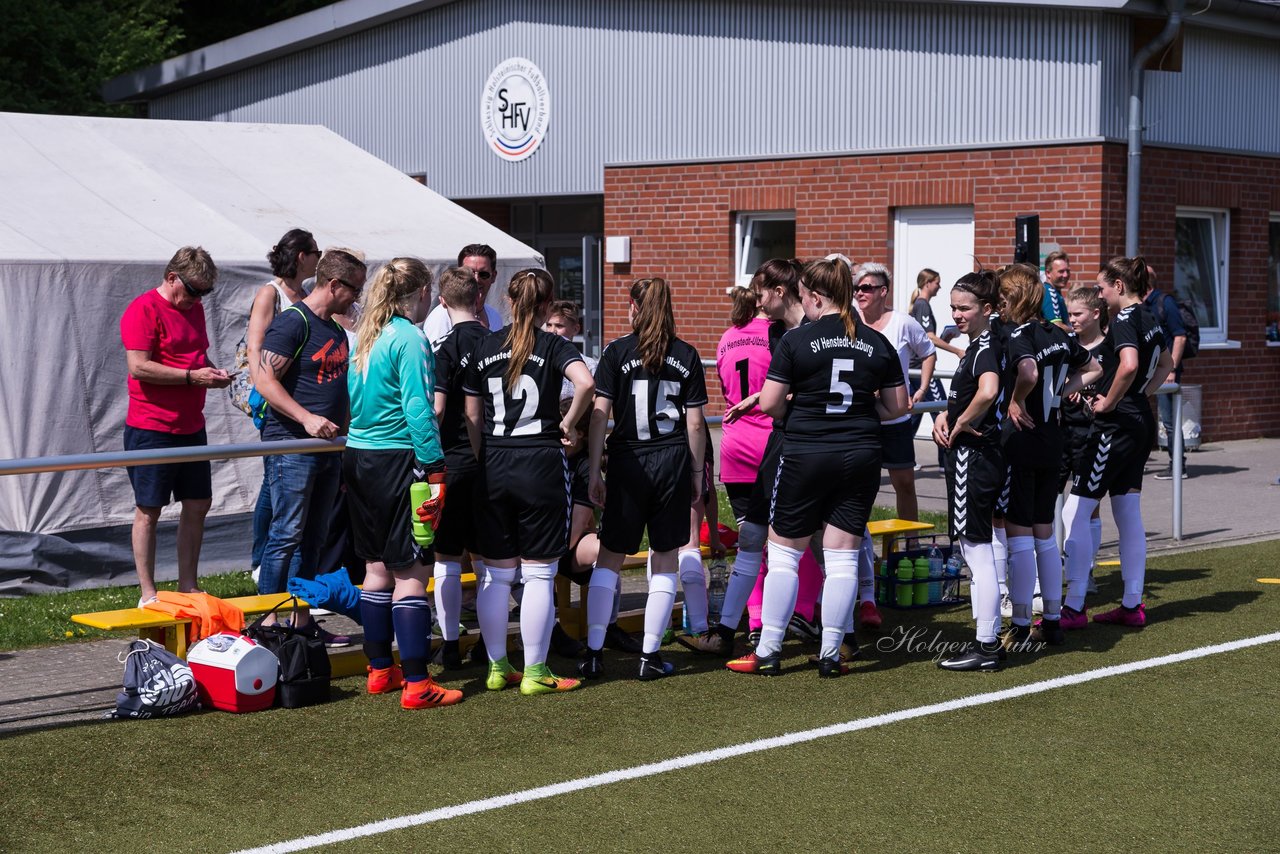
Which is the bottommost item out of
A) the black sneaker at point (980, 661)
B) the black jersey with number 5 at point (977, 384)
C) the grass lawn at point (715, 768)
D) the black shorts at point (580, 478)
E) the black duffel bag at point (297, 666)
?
the grass lawn at point (715, 768)

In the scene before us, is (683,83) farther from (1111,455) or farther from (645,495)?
(645,495)

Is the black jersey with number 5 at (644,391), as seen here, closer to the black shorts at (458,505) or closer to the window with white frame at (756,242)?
the black shorts at (458,505)

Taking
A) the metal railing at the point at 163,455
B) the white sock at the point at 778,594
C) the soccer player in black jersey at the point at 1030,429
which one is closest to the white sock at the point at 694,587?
the white sock at the point at 778,594

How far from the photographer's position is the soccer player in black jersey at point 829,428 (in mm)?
7125

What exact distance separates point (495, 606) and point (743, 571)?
1363 millimetres

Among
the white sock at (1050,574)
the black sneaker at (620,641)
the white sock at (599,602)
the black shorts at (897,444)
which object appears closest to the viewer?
the white sock at (599,602)

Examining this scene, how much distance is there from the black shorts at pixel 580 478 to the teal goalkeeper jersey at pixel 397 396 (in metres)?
1.05

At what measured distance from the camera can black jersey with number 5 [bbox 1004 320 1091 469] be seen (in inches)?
302

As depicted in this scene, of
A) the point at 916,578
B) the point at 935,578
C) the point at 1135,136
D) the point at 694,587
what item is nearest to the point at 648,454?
the point at 694,587

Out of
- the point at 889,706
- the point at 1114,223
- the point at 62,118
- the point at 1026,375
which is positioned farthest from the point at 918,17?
the point at 889,706

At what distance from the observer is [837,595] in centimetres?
732

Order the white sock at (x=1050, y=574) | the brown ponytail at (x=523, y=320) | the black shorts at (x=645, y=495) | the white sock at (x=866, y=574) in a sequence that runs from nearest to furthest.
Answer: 1. the brown ponytail at (x=523, y=320)
2. the black shorts at (x=645, y=495)
3. the white sock at (x=1050, y=574)
4. the white sock at (x=866, y=574)

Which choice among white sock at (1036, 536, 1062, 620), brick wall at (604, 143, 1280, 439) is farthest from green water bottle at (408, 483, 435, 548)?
brick wall at (604, 143, 1280, 439)

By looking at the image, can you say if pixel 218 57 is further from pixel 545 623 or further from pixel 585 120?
pixel 545 623
